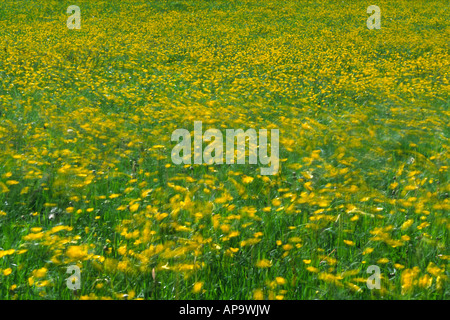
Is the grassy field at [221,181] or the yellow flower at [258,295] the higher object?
the grassy field at [221,181]

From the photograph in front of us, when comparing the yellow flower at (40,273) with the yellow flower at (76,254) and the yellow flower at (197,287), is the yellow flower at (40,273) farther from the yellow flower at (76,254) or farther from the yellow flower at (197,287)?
the yellow flower at (197,287)

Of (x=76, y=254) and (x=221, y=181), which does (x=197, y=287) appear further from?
(x=221, y=181)

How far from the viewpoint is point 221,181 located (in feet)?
14.8

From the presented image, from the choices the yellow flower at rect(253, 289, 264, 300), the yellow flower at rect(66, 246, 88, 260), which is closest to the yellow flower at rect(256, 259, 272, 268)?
the yellow flower at rect(253, 289, 264, 300)

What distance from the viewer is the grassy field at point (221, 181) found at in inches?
116

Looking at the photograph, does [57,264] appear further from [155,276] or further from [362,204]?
[362,204]

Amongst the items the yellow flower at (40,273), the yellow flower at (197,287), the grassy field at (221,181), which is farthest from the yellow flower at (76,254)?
the yellow flower at (197,287)

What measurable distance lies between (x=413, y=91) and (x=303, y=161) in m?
4.14

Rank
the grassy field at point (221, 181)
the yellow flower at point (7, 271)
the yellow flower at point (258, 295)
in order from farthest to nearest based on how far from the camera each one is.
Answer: the grassy field at point (221, 181) → the yellow flower at point (7, 271) → the yellow flower at point (258, 295)

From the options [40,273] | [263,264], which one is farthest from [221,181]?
[40,273]

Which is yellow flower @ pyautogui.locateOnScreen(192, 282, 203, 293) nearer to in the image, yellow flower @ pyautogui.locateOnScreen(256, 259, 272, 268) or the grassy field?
the grassy field

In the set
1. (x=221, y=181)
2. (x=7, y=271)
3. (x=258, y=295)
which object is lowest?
(x=258, y=295)

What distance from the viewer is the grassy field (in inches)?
116
